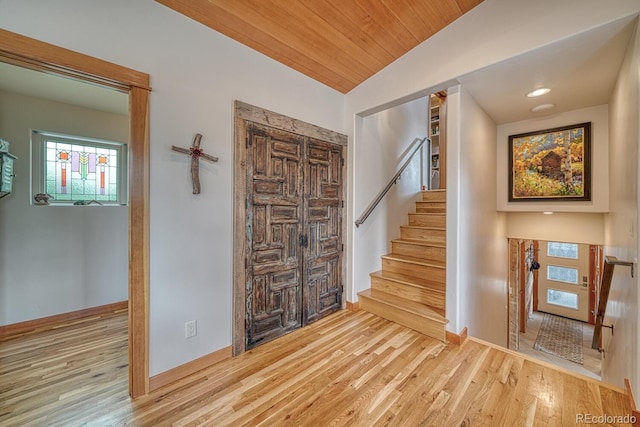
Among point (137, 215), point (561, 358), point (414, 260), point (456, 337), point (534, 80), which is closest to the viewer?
point (137, 215)

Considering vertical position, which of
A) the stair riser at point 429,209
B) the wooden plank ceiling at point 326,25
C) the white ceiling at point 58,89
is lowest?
the stair riser at point 429,209

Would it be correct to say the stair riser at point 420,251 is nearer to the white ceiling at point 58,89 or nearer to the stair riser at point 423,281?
the stair riser at point 423,281

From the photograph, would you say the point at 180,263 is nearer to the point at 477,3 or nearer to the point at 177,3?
the point at 177,3

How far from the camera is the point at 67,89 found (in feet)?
8.05

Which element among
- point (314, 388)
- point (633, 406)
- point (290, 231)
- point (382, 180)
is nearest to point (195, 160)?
point (290, 231)

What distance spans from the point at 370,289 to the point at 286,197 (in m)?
1.69

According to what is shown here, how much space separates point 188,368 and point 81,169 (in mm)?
2766

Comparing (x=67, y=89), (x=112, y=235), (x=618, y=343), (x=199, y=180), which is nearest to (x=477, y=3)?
(x=199, y=180)

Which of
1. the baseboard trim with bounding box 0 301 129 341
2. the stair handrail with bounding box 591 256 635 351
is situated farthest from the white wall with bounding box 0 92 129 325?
the stair handrail with bounding box 591 256 635 351

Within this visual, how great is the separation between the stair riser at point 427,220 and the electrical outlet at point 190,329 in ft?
10.5

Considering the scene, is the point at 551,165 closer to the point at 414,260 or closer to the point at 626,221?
the point at 626,221

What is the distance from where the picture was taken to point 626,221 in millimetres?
1681

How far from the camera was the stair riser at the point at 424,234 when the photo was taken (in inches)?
124
